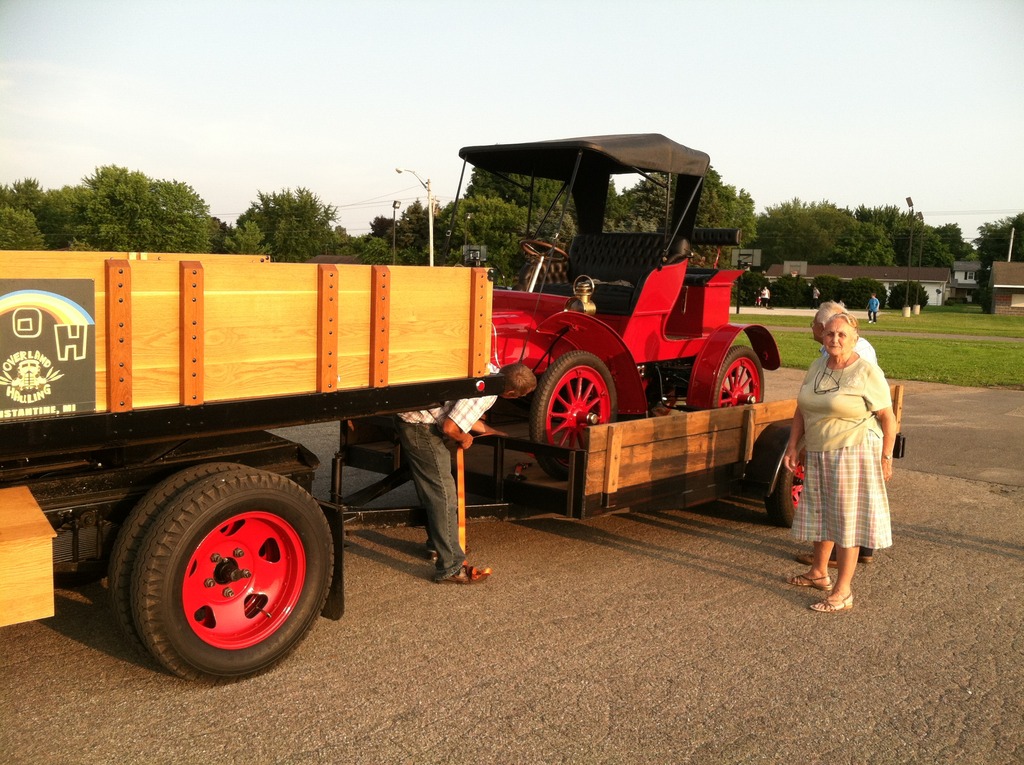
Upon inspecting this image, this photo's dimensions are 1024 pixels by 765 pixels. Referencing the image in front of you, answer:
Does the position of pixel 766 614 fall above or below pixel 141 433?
below

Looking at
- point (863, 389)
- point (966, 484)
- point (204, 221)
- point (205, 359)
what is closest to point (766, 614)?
point (863, 389)

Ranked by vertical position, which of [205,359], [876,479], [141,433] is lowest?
[876,479]

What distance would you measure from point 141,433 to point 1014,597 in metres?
4.72

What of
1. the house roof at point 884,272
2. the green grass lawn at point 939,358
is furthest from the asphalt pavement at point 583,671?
the house roof at point 884,272

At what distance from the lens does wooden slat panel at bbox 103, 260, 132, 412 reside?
3.43 m

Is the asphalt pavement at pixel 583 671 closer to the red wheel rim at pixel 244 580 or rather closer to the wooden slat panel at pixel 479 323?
the red wheel rim at pixel 244 580

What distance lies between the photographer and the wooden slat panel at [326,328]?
405 cm

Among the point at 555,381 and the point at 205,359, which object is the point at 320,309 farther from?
the point at 555,381

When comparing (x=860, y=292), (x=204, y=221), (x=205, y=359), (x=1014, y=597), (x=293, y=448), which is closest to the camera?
(x=205, y=359)

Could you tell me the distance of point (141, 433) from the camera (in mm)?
3592

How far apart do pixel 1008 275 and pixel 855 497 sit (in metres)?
86.6

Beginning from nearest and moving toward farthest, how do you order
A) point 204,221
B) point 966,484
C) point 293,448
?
Answer: 1. point 293,448
2. point 966,484
3. point 204,221

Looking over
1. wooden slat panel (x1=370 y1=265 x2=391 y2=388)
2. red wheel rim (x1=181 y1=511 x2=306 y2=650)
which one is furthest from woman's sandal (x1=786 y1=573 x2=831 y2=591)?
red wheel rim (x1=181 y1=511 x2=306 y2=650)

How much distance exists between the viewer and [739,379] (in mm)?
7867
